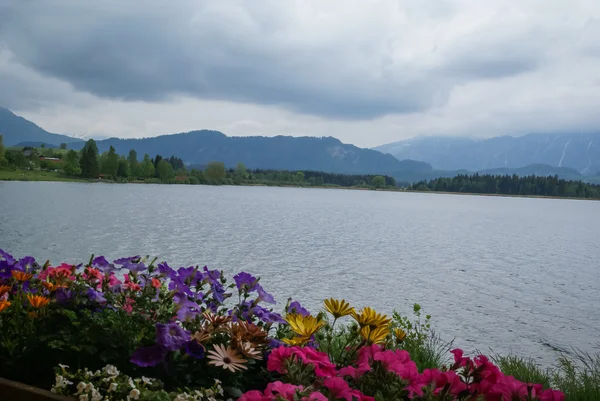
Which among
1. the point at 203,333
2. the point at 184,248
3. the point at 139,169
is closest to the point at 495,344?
the point at 203,333

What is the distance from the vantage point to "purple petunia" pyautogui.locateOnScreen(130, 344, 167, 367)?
2818 mm

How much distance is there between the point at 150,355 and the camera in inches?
112

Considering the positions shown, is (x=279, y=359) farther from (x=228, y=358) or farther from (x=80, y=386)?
(x=80, y=386)

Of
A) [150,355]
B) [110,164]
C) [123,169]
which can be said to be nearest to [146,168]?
[123,169]

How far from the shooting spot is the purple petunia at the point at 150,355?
282 centimetres

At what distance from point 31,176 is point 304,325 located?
14621cm

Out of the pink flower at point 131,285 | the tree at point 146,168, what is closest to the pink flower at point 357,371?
the pink flower at point 131,285

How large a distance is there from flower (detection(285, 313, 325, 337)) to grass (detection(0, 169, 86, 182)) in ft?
435

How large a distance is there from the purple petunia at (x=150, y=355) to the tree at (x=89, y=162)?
14581cm

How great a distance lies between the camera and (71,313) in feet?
10.3

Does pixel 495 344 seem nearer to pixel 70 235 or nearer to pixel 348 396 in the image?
pixel 348 396

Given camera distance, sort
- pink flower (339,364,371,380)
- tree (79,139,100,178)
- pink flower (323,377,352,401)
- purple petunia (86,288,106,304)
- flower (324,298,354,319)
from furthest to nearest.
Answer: tree (79,139,100,178) < purple petunia (86,288,106,304) < flower (324,298,354,319) < pink flower (339,364,371,380) < pink flower (323,377,352,401)

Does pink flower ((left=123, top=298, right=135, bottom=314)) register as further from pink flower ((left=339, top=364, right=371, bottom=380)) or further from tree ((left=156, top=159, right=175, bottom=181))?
tree ((left=156, top=159, right=175, bottom=181))

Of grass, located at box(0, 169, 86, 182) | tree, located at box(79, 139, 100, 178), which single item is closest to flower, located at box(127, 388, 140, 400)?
grass, located at box(0, 169, 86, 182)
